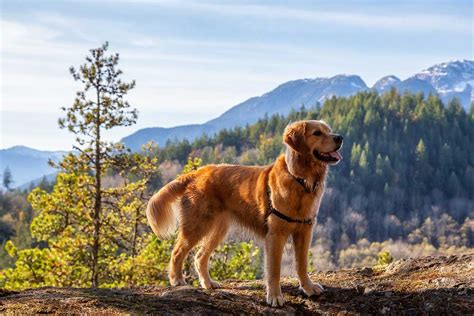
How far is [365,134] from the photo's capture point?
194000 mm

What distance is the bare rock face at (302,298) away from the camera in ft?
21.6

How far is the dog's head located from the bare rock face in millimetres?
1770

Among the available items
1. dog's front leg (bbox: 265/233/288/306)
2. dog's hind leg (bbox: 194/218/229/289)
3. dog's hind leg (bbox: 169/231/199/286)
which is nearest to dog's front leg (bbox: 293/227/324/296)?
dog's front leg (bbox: 265/233/288/306)

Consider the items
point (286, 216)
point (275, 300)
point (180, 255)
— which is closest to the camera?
point (275, 300)

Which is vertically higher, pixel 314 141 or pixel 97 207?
pixel 314 141

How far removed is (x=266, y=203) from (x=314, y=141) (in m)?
1.05

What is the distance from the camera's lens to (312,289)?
7.55 m

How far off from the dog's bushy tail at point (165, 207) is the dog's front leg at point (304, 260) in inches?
78.9

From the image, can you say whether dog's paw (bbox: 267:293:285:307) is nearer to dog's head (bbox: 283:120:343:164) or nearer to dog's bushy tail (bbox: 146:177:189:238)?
dog's head (bbox: 283:120:343:164)

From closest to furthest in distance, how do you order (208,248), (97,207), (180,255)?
(180,255), (208,248), (97,207)

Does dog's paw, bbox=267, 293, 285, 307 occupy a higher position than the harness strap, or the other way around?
the harness strap

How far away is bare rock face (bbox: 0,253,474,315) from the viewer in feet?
21.6

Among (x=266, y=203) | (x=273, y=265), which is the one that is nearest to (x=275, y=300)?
(x=273, y=265)

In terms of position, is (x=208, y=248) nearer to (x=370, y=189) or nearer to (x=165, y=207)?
(x=165, y=207)
